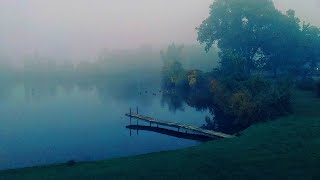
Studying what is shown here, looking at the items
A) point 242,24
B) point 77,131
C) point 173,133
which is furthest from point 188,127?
point 242,24

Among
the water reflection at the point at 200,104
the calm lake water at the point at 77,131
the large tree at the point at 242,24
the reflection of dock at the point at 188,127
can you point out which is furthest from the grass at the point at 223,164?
the large tree at the point at 242,24

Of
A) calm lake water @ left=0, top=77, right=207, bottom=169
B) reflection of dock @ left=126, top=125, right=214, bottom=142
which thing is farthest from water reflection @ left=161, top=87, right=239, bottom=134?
reflection of dock @ left=126, top=125, right=214, bottom=142

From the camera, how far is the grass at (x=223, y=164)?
23.9 m

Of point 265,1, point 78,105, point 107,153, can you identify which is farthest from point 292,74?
point 107,153

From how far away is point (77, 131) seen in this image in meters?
47.8

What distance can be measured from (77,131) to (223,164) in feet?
86.1

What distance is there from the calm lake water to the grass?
830 cm

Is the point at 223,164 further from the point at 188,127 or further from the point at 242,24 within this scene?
the point at 242,24

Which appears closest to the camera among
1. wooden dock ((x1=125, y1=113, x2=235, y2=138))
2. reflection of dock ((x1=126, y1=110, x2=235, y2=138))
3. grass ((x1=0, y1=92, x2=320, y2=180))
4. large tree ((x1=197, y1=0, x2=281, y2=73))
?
grass ((x1=0, y1=92, x2=320, y2=180))

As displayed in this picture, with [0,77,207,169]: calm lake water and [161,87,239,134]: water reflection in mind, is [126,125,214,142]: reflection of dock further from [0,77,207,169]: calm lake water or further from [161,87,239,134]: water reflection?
[161,87,239,134]: water reflection

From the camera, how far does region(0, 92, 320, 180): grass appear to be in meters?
23.9

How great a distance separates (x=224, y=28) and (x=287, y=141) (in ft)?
181

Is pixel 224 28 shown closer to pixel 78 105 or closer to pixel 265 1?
pixel 265 1

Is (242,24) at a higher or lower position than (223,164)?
higher
